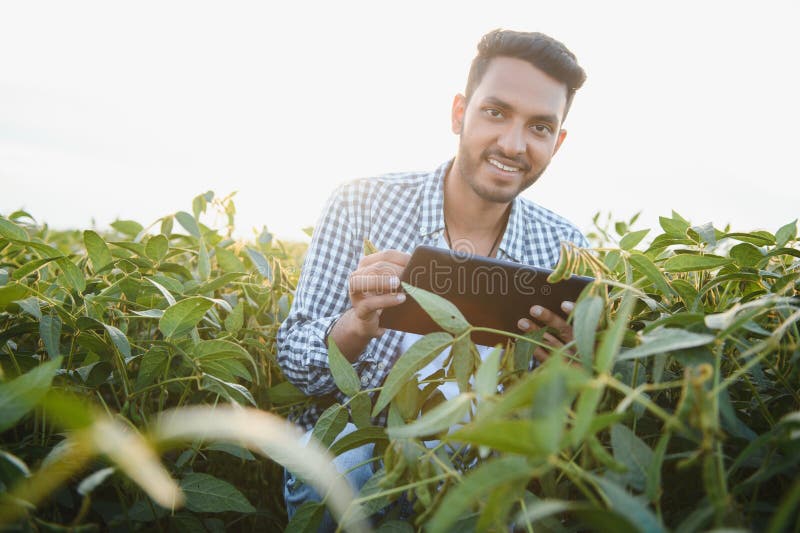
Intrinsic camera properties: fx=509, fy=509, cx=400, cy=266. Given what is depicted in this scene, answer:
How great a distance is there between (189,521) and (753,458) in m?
0.66

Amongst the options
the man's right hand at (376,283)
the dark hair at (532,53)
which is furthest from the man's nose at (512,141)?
the man's right hand at (376,283)

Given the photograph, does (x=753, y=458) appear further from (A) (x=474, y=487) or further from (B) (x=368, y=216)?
(B) (x=368, y=216)

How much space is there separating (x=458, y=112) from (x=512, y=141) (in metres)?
0.37

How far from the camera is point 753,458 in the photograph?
47cm

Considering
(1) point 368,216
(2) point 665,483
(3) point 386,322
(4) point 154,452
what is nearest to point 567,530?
(2) point 665,483

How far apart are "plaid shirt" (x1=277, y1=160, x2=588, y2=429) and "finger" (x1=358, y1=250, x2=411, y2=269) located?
0.28m

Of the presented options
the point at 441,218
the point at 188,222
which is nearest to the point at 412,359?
the point at 188,222

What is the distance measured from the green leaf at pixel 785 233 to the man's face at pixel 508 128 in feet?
3.06

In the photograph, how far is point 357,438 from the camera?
662 millimetres

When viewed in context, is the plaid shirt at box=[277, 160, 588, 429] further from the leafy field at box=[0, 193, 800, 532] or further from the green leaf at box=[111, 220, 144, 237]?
the green leaf at box=[111, 220, 144, 237]

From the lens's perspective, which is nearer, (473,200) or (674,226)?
(674,226)

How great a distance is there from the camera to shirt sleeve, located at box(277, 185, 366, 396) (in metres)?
1.15

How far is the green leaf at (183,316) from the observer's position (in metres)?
0.66

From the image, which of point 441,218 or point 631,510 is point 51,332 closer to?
point 631,510
